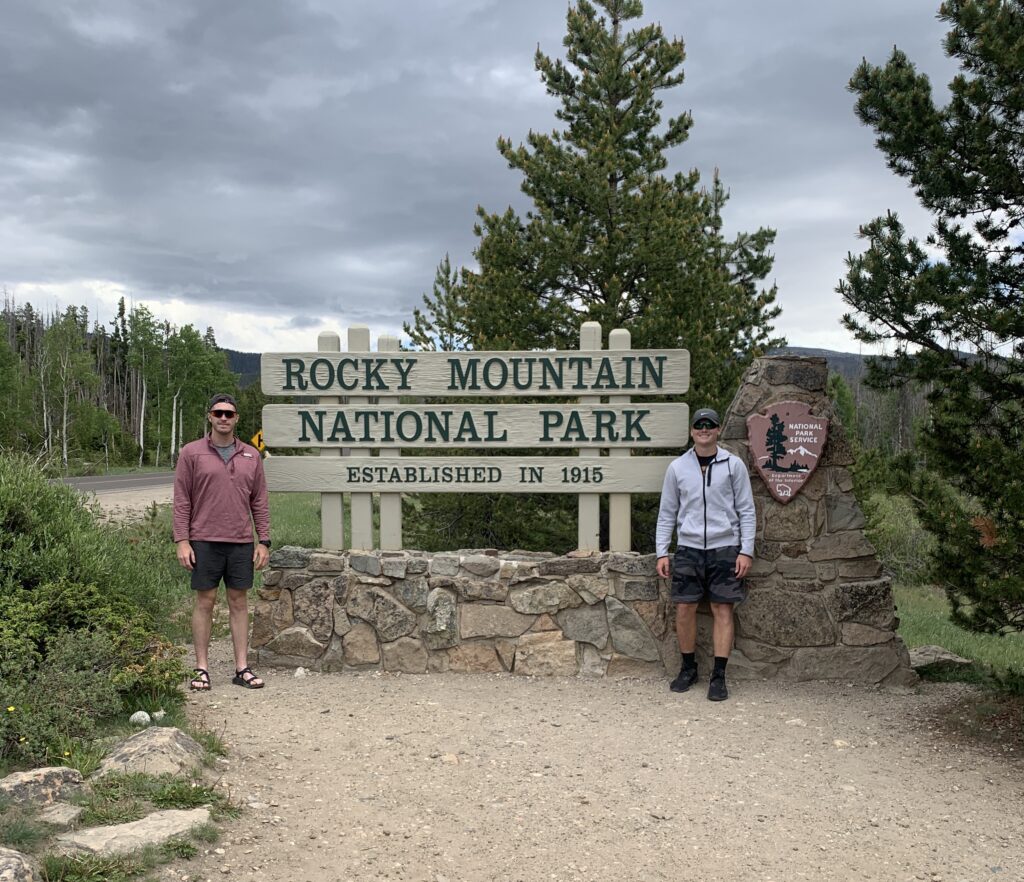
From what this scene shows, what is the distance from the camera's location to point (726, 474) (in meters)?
5.58

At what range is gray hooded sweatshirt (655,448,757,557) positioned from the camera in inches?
Result: 220

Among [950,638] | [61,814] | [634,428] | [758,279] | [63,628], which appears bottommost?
[950,638]

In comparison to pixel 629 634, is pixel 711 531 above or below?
above

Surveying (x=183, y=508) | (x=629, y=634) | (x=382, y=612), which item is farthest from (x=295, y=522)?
(x=629, y=634)

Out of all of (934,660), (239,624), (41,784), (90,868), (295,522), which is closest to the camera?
(90,868)

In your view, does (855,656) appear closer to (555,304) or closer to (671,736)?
(671,736)

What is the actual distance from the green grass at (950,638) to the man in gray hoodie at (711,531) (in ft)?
9.89

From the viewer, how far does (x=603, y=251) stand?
28.5 ft

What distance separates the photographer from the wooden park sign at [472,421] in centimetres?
636

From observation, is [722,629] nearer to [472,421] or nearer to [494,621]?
[494,621]

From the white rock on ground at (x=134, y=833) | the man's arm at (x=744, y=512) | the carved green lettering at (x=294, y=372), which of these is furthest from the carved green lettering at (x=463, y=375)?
the white rock on ground at (x=134, y=833)

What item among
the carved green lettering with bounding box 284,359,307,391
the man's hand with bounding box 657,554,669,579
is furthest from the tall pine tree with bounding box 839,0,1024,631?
the carved green lettering with bounding box 284,359,307,391

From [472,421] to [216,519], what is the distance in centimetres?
195

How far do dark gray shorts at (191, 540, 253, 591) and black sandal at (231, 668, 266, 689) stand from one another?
62 cm
